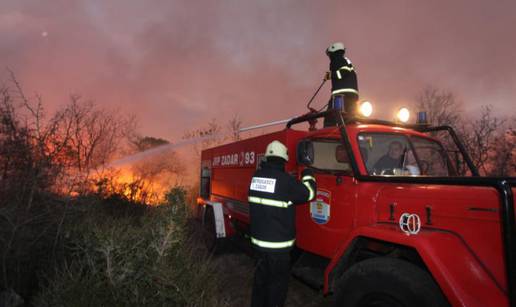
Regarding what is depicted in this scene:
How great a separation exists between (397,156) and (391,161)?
0.12m

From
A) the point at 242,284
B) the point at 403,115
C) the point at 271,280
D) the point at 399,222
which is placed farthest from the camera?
the point at 242,284

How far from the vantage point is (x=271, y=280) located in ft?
11.7

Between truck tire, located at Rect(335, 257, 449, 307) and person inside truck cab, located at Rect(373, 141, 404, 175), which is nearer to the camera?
truck tire, located at Rect(335, 257, 449, 307)

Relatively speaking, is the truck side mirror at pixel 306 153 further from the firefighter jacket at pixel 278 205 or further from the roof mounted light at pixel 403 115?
the roof mounted light at pixel 403 115

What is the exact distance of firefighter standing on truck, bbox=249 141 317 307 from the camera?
3527mm

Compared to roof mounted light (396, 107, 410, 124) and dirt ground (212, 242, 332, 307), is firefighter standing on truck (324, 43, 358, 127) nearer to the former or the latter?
roof mounted light (396, 107, 410, 124)

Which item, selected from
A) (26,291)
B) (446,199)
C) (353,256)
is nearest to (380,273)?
(353,256)

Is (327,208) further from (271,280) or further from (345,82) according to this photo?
(345,82)

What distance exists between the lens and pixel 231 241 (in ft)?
20.9

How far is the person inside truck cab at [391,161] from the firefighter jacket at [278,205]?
2.46ft

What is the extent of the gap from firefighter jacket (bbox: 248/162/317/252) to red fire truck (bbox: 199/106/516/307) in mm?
315

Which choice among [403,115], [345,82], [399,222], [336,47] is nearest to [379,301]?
[399,222]

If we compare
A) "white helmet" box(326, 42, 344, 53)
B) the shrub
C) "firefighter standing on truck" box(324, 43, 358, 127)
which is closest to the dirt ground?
the shrub

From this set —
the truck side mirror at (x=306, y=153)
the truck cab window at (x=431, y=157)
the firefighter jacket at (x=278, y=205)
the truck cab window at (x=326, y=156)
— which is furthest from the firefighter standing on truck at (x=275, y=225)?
the truck cab window at (x=431, y=157)
